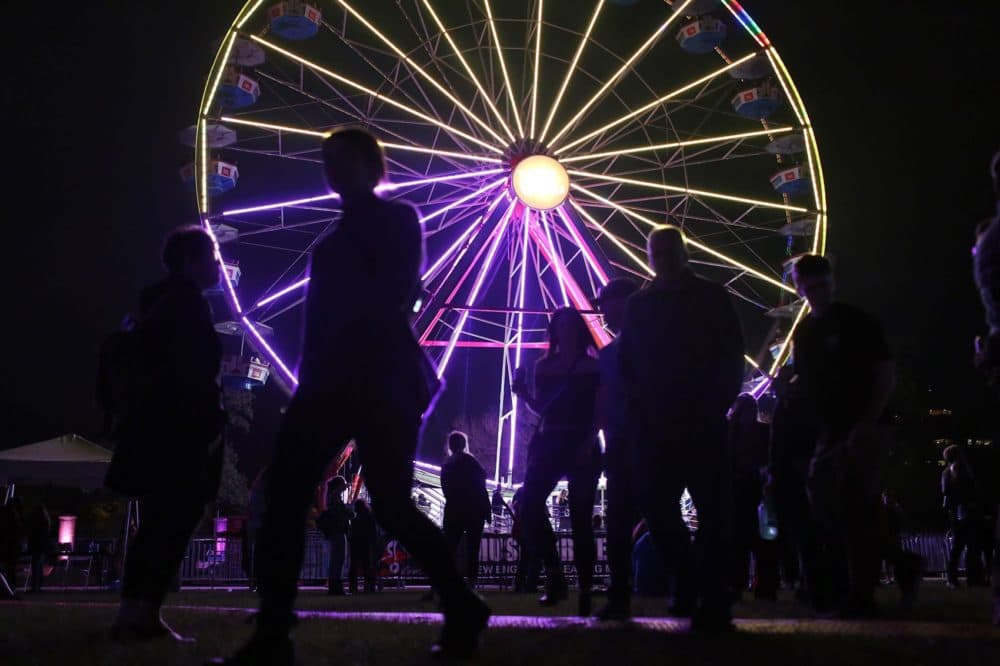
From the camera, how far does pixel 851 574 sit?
5172mm

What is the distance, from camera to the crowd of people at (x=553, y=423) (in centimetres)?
323

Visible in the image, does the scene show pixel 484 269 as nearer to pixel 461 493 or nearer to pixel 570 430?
pixel 461 493

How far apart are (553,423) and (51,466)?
50.9ft

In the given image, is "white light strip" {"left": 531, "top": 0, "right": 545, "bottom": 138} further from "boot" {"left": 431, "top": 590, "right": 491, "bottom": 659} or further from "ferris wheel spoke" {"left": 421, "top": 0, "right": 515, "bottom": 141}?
"boot" {"left": 431, "top": 590, "right": 491, "bottom": 659}

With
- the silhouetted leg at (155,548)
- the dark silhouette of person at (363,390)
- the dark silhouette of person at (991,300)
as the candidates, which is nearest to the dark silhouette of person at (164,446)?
the silhouetted leg at (155,548)

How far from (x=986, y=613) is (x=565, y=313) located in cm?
302

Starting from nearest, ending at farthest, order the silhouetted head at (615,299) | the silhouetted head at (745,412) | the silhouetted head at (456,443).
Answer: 1. the silhouetted head at (615,299)
2. the silhouetted head at (745,412)
3. the silhouetted head at (456,443)

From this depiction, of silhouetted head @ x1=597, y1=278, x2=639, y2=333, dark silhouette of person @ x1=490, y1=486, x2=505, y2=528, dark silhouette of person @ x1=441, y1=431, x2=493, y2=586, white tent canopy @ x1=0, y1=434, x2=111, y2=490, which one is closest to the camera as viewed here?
silhouetted head @ x1=597, y1=278, x2=639, y2=333

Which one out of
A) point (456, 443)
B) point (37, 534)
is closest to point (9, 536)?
point (37, 534)

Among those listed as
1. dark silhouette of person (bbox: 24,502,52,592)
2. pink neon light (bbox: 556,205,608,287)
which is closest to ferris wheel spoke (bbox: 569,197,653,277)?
pink neon light (bbox: 556,205,608,287)

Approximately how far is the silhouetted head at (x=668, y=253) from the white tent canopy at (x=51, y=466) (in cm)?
1605

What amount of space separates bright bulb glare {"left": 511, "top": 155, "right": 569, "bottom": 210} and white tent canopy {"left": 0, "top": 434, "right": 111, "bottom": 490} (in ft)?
30.7

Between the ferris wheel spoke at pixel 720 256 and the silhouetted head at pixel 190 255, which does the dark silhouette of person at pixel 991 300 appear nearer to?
the silhouetted head at pixel 190 255

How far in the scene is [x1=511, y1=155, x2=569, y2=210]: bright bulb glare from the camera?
16141 mm
